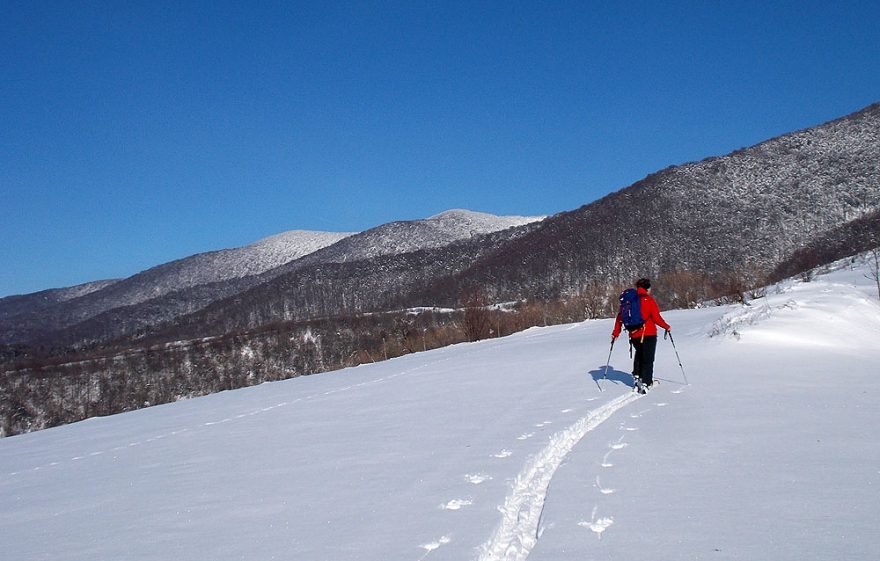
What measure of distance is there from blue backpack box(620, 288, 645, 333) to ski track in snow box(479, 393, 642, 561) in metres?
3.32

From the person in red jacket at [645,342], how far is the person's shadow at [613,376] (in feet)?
1.52

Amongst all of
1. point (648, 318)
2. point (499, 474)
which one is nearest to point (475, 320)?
point (648, 318)

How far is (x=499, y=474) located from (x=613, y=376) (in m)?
6.06

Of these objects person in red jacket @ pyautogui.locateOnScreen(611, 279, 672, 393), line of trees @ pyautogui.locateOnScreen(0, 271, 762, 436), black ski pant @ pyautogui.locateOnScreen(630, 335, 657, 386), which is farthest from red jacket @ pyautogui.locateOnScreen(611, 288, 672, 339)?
line of trees @ pyautogui.locateOnScreen(0, 271, 762, 436)

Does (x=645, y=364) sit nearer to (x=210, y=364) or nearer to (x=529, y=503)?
(x=529, y=503)

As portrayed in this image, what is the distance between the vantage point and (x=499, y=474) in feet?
17.5

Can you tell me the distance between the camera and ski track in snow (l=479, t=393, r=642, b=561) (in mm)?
3771

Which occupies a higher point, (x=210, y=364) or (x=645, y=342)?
(x=645, y=342)

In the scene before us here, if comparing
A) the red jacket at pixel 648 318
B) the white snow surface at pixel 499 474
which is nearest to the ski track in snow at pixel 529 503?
the white snow surface at pixel 499 474

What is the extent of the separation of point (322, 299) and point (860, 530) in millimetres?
162982

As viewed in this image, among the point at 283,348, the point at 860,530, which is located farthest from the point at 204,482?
the point at 283,348

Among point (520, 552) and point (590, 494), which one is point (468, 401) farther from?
point (520, 552)

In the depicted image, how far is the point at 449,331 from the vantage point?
29.3m

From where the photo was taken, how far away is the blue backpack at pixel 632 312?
9.98 metres
